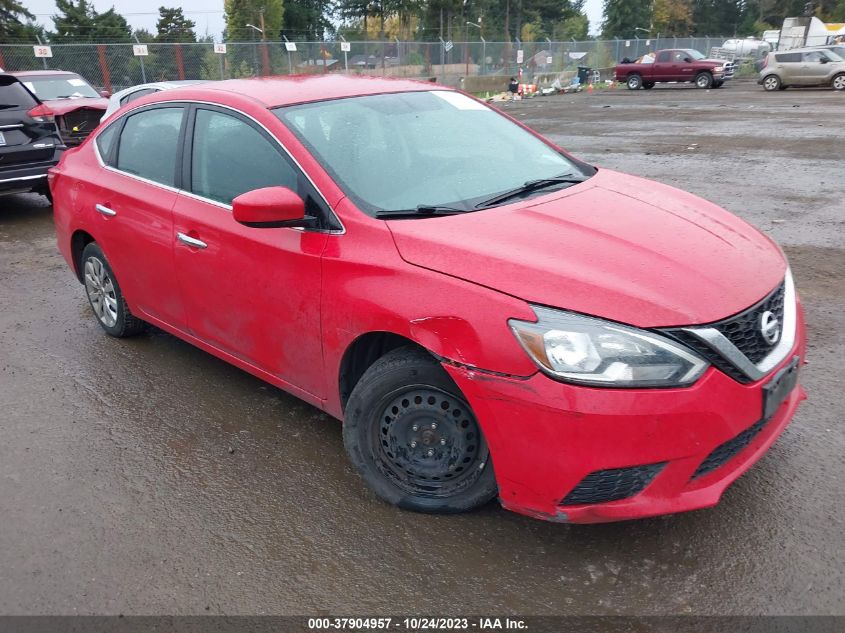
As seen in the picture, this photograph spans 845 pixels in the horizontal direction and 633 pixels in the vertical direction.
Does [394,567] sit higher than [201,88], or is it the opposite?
[201,88]

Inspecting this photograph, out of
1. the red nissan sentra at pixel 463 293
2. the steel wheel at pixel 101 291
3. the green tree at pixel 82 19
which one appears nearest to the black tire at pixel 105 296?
the steel wheel at pixel 101 291

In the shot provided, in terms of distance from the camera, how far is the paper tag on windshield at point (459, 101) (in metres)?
3.96

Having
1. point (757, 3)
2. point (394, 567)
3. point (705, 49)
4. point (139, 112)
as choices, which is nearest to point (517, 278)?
point (394, 567)

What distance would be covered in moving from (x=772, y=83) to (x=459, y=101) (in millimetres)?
29281

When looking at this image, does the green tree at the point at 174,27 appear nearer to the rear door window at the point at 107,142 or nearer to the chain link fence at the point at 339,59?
the chain link fence at the point at 339,59

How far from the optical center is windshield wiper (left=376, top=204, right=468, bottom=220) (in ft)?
9.69

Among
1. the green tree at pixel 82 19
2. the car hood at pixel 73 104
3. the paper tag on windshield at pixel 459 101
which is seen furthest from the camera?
the green tree at pixel 82 19

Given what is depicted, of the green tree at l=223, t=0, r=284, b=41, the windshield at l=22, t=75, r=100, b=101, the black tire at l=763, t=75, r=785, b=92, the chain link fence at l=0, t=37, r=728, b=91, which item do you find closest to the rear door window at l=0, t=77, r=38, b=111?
the windshield at l=22, t=75, r=100, b=101

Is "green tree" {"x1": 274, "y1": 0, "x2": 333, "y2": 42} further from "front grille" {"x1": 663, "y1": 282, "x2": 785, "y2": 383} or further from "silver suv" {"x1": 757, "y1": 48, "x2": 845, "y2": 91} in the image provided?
"front grille" {"x1": 663, "y1": 282, "x2": 785, "y2": 383}

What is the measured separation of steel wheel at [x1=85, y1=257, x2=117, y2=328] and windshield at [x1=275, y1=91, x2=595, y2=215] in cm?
211

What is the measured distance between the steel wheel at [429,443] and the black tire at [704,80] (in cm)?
3312

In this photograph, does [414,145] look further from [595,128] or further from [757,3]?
[757,3]

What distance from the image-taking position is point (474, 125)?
383 cm

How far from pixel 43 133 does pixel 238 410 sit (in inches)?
260
